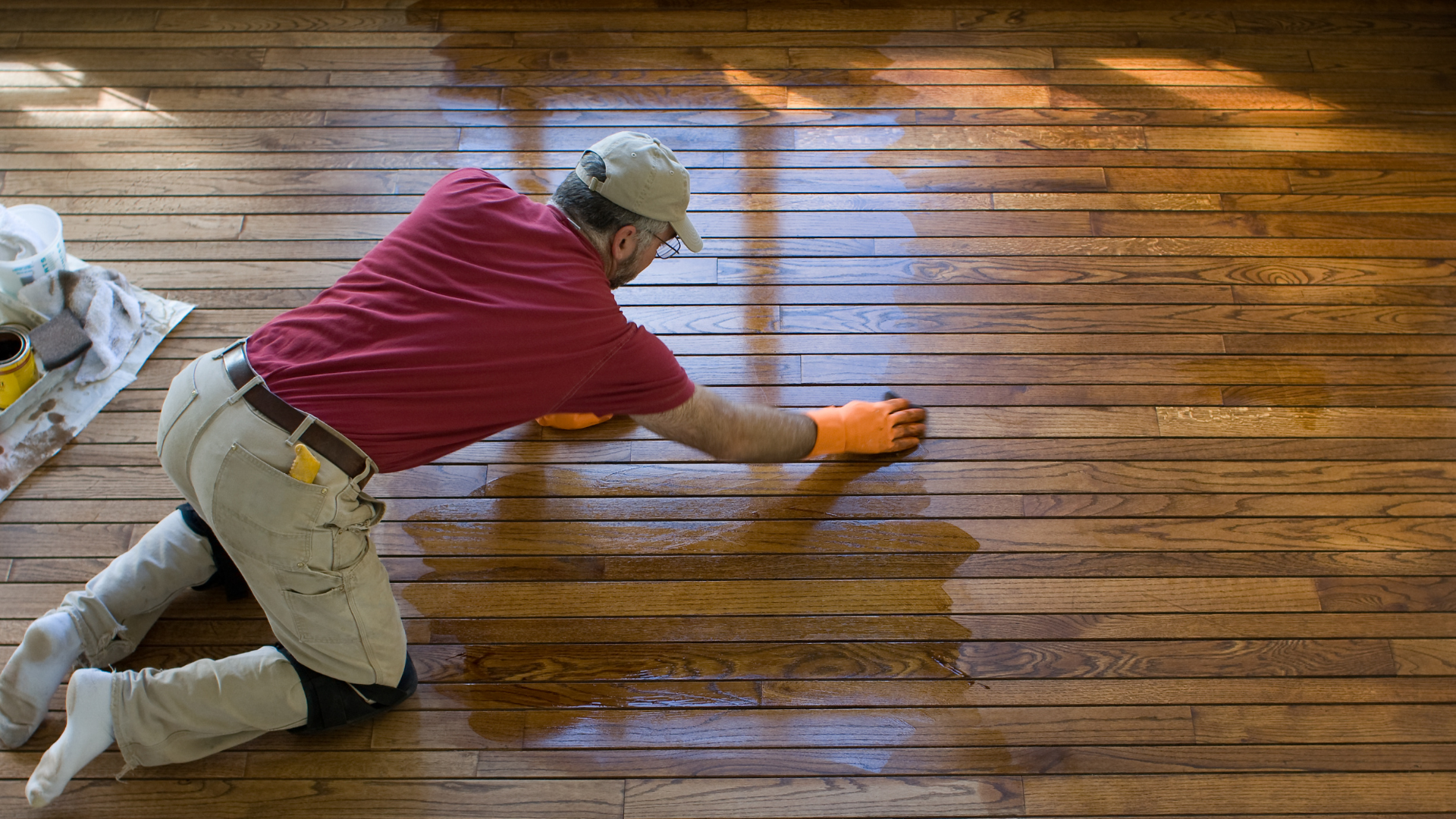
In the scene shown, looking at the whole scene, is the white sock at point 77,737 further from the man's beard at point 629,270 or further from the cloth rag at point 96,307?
the man's beard at point 629,270

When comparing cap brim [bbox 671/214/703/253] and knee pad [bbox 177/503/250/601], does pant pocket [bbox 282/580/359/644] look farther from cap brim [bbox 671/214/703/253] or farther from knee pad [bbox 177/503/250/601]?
cap brim [bbox 671/214/703/253]

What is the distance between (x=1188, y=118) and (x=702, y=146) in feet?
5.05

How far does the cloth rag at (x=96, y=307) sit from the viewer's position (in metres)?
2.71

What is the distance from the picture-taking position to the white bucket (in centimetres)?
269

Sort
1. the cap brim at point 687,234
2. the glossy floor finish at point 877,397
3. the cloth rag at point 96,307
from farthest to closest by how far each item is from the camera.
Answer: the cloth rag at point 96,307
the glossy floor finish at point 877,397
the cap brim at point 687,234

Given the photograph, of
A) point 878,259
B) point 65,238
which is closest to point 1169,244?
point 878,259

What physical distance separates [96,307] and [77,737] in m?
1.24

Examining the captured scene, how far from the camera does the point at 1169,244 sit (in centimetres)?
295

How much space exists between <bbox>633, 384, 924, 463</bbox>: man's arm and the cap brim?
300mm

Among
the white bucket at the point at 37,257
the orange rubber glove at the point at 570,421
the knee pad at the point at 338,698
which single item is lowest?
the knee pad at the point at 338,698

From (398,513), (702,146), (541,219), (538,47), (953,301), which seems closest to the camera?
(541,219)

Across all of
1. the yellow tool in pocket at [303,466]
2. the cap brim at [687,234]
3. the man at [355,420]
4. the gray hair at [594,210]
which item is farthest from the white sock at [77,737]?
the cap brim at [687,234]

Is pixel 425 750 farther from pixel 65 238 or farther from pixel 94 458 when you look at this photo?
pixel 65 238

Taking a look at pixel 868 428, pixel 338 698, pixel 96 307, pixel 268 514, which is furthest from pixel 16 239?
pixel 868 428
